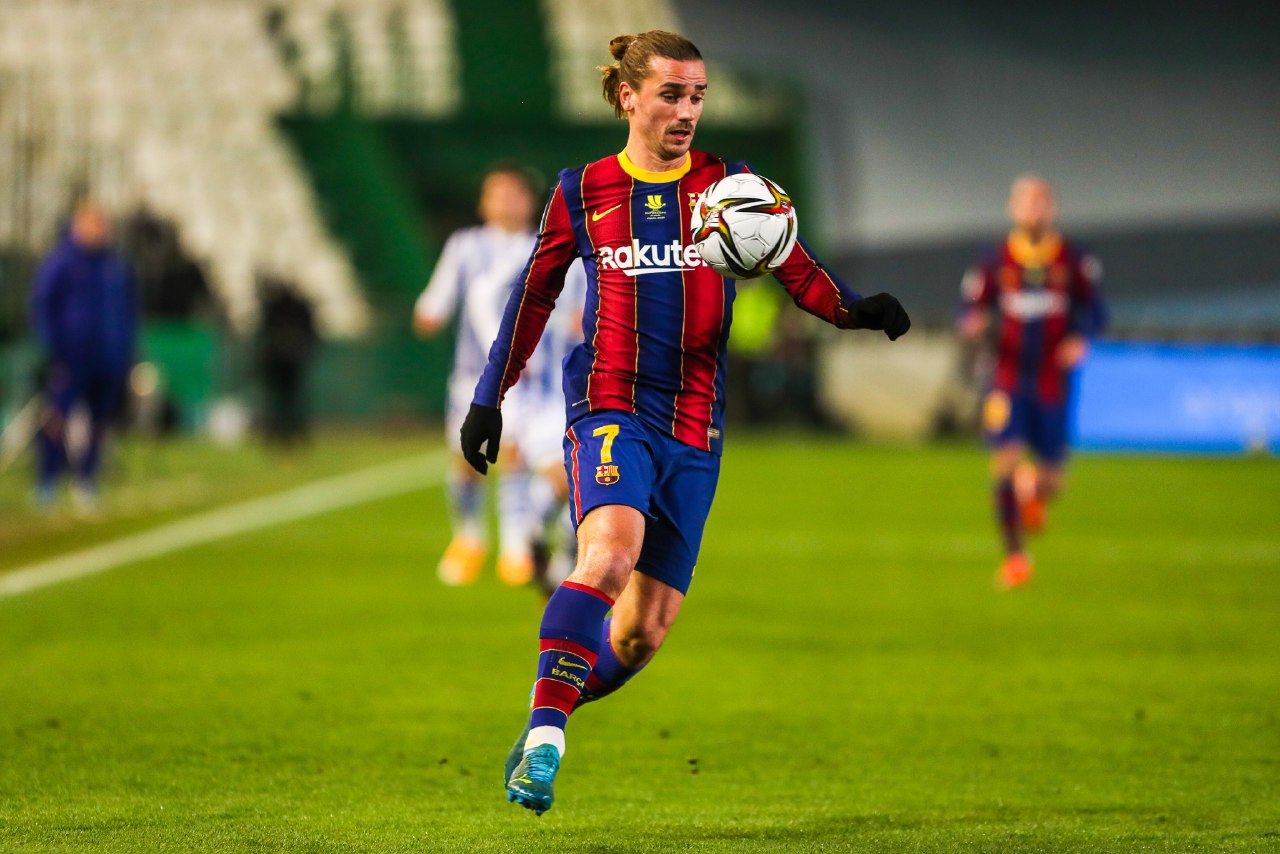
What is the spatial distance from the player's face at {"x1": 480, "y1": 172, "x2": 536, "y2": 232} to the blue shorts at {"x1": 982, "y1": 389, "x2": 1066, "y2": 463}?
10.6 ft

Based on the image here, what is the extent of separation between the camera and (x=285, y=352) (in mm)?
25031

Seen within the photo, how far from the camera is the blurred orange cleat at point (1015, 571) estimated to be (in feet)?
36.8

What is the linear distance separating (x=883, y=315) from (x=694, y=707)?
252 centimetres

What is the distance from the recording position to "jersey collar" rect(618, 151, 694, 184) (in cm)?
526

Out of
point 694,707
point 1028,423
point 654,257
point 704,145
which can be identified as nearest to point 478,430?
point 654,257

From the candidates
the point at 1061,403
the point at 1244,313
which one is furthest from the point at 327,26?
the point at 1061,403

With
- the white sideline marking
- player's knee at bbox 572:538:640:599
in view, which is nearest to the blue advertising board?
the white sideline marking

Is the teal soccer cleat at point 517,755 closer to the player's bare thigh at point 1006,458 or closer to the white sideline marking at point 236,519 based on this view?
the white sideline marking at point 236,519

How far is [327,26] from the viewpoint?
34.5 metres

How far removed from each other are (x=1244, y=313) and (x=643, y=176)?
25.7m

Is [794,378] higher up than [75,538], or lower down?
lower down

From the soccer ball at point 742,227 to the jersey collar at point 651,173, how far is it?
0.50 feet

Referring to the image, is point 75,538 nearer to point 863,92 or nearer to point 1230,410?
point 1230,410

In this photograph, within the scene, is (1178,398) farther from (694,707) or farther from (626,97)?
(626,97)
